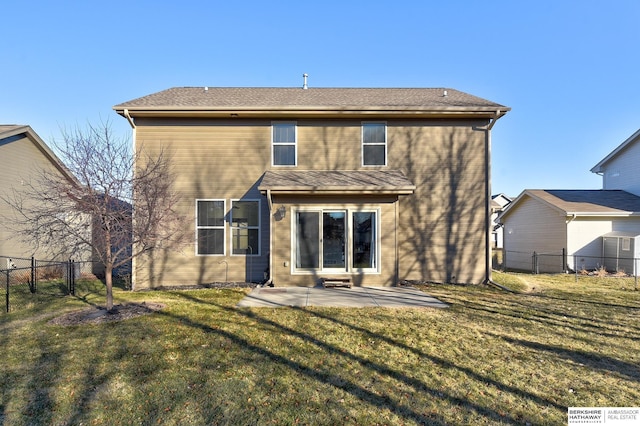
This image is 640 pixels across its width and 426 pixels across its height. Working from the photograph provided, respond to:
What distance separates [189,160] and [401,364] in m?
8.45

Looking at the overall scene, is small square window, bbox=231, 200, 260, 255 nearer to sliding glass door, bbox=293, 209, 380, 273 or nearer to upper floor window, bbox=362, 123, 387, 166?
sliding glass door, bbox=293, 209, 380, 273

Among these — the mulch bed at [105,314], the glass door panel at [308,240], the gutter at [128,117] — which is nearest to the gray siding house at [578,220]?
the glass door panel at [308,240]

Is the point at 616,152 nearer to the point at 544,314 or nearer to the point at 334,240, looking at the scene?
the point at 544,314

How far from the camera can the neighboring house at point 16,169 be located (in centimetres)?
1189

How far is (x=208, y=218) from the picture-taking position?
977 centimetres

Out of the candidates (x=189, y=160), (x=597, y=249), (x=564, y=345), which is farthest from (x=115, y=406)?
(x=597, y=249)

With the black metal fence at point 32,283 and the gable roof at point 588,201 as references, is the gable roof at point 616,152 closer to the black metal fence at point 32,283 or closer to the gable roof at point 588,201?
the gable roof at point 588,201

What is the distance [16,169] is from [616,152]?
3063 cm

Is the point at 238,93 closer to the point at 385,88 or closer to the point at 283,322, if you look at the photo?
the point at 385,88

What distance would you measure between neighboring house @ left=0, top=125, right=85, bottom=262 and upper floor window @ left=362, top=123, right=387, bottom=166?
36.1 feet

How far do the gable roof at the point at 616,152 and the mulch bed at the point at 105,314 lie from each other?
2361cm

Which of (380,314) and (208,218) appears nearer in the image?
(380,314)

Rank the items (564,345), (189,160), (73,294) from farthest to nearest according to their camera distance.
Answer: (189,160) < (73,294) < (564,345)

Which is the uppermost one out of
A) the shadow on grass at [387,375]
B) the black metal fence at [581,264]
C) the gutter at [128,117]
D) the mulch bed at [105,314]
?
the gutter at [128,117]
